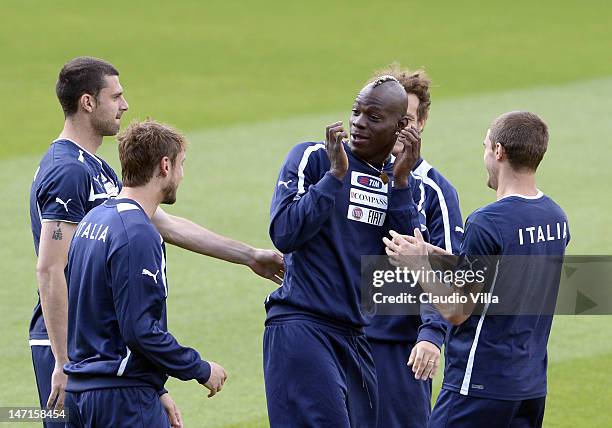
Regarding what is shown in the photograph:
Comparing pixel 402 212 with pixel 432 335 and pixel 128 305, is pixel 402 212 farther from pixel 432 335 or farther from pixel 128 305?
pixel 128 305

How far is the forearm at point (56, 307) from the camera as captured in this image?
19.3 ft

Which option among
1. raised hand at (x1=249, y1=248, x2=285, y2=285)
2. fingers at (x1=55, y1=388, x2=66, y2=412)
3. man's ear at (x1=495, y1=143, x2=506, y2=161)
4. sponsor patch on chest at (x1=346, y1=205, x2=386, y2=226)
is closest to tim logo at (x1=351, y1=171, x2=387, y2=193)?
sponsor patch on chest at (x1=346, y1=205, x2=386, y2=226)

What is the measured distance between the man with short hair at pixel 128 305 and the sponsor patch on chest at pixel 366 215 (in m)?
0.80

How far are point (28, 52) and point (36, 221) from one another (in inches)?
633

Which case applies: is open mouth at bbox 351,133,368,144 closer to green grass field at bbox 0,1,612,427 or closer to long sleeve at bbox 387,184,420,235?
long sleeve at bbox 387,184,420,235

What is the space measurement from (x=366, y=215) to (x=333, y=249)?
0.24 m

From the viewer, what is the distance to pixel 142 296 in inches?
201

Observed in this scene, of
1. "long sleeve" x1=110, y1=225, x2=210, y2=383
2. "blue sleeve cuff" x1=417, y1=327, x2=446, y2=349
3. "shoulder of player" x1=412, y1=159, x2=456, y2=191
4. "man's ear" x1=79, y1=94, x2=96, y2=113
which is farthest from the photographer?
"shoulder of player" x1=412, y1=159, x2=456, y2=191

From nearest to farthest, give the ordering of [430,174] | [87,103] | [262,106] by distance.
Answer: [87,103]
[430,174]
[262,106]

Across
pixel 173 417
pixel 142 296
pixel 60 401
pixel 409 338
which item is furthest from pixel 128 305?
pixel 409 338

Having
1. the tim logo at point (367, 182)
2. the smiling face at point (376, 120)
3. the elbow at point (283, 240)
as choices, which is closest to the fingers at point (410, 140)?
the smiling face at point (376, 120)

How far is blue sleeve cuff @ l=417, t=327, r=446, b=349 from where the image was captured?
5.94 m

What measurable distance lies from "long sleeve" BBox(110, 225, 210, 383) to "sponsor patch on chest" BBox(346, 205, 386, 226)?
3.04 ft

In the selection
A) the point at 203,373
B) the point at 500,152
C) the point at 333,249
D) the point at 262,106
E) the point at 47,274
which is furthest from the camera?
the point at 262,106
